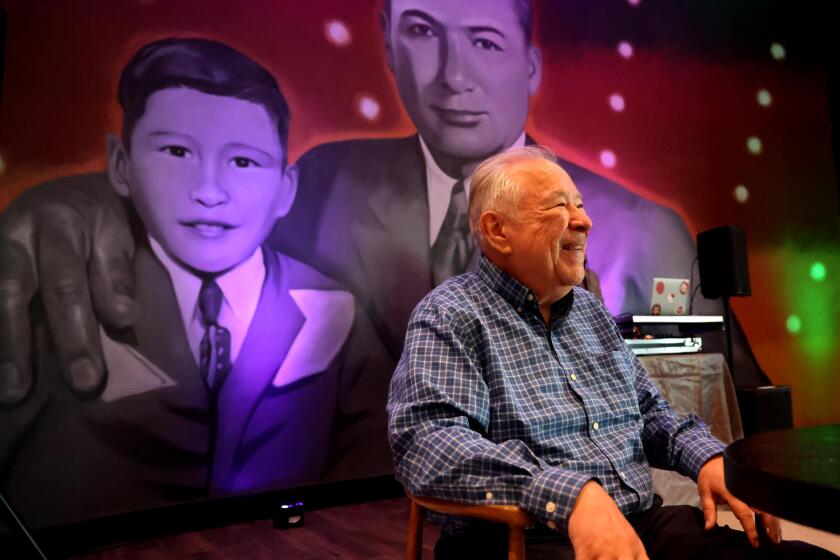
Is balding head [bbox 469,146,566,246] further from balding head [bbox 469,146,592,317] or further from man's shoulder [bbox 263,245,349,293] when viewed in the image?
man's shoulder [bbox 263,245,349,293]

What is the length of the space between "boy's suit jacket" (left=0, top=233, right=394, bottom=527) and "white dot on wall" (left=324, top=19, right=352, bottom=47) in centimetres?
131

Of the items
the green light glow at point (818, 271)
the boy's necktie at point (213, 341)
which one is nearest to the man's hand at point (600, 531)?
the boy's necktie at point (213, 341)

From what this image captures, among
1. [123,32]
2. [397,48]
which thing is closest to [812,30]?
[397,48]

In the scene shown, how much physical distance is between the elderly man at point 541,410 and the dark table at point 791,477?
18cm

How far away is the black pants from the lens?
3.26ft

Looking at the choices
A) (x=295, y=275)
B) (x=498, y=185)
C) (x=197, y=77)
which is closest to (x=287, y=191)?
(x=295, y=275)

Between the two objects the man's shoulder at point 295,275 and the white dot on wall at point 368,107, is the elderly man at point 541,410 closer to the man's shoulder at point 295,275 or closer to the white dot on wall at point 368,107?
the man's shoulder at point 295,275

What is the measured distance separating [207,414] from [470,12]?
292 centimetres

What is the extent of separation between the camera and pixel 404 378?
1.09 metres

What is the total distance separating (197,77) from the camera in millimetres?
2867

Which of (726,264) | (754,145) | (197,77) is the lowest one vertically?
(726,264)

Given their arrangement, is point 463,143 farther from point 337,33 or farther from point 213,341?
point 213,341

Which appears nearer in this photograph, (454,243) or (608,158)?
(454,243)

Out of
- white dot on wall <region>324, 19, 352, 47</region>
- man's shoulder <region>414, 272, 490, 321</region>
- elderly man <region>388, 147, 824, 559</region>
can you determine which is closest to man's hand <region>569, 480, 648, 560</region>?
elderly man <region>388, 147, 824, 559</region>
